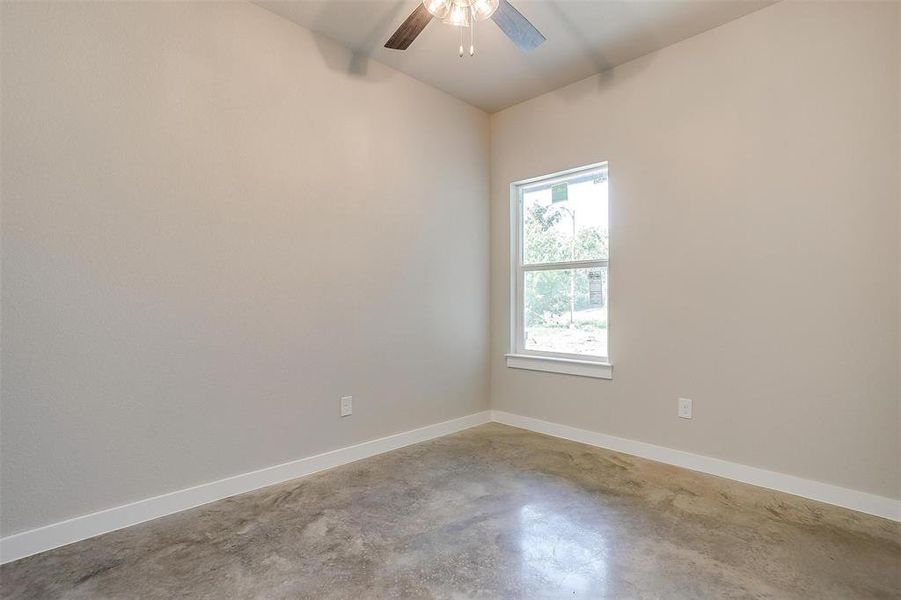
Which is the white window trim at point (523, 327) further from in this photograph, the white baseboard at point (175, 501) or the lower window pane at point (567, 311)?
the white baseboard at point (175, 501)

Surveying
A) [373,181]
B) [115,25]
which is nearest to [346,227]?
[373,181]

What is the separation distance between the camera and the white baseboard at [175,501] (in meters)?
1.82

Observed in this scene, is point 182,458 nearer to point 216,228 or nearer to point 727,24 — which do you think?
point 216,228

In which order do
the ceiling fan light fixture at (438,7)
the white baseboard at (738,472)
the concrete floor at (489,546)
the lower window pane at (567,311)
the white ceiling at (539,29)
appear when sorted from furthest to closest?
the lower window pane at (567,311) → the white ceiling at (539,29) → the white baseboard at (738,472) → the ceiling fan light fixture at (438,7) → the concrete floor at (489,546)

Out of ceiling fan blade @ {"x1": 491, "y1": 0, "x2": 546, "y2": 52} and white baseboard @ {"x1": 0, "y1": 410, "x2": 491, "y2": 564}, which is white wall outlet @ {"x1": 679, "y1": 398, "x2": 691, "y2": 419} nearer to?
white baseboard @ {"x1": 0, "y1": 410, "x2": 491, "y2": 564}

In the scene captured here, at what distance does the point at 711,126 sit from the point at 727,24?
584 mm

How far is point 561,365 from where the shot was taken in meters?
3.42

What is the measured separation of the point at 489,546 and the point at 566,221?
8.05 ft

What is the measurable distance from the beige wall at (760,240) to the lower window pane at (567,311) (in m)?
0.15

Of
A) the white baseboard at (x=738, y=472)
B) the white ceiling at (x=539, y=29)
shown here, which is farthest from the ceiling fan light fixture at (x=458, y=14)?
the white baseboard at (x=738, y=472)

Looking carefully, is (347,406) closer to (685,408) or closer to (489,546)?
(489,546)

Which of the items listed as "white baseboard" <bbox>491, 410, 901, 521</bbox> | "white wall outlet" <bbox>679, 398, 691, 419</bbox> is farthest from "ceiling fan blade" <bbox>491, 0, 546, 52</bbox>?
"white baseboard" <bbox>491, 410, 901, 521</bbox>

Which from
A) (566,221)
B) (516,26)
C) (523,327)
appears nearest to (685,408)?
(523,327)

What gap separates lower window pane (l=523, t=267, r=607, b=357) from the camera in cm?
329
